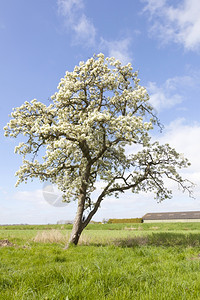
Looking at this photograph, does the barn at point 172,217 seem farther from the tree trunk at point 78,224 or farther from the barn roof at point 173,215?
the tree trunk at point 78,224

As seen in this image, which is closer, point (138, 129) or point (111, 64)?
point (138, 129)

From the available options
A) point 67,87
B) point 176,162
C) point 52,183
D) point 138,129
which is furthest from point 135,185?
point 67,87

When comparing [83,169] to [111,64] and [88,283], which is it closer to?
[111,64]

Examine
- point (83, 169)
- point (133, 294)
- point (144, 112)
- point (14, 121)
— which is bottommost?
point (133, 294)

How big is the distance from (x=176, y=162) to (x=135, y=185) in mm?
3868

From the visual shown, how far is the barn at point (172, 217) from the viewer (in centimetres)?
10172

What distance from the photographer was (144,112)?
20344 mm

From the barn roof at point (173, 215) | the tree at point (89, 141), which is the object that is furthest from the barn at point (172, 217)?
the tree at point (89, 141)

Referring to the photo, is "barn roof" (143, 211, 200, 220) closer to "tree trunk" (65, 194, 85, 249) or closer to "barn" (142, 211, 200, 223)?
"barn" (142, 211, 200, 223)

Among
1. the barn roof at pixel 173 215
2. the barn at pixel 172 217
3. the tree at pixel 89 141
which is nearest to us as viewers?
the tree at pixel 89 141

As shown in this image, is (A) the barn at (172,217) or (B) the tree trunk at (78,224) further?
(A) the barn at (172,217)

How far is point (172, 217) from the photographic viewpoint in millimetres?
106062

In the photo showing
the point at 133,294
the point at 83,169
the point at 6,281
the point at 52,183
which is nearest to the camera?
the point at 133,294

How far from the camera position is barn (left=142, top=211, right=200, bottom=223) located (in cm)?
10172
